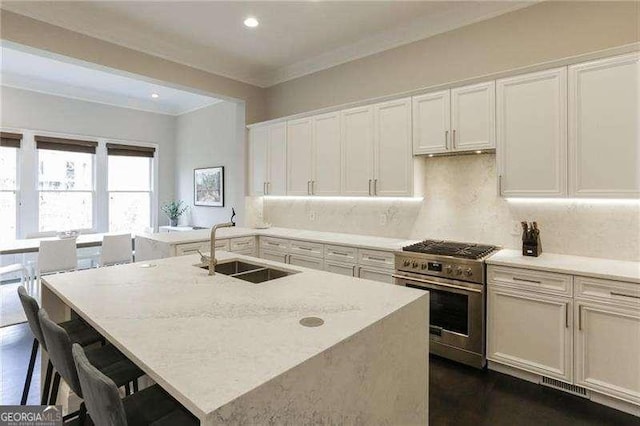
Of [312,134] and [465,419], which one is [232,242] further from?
[465,419]

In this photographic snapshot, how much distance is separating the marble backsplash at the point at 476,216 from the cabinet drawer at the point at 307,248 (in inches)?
24.0

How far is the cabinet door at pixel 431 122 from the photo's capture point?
3.24 metres

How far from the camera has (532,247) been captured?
2.86 metres

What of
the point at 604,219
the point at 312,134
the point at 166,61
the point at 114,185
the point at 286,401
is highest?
the point at 166,61

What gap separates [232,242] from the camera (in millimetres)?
4355

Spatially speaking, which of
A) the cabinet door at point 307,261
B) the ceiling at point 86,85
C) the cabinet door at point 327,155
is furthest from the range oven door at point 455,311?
the ceiling at point 86,85

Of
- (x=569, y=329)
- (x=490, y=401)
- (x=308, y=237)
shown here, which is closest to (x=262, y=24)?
(x=308, y=237)

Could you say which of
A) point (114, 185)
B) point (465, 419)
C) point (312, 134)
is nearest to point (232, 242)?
point (312, 134)

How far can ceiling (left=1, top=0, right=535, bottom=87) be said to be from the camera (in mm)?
3287

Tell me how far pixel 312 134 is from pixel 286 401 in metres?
3.67

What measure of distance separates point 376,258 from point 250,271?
4.60 ft

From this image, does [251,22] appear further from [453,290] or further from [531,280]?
[531,280]

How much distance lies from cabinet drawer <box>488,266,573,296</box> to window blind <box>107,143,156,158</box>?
6742 millimetres

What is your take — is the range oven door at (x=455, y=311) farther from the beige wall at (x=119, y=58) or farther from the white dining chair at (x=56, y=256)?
the white dining chair at (x=56, y=256)
